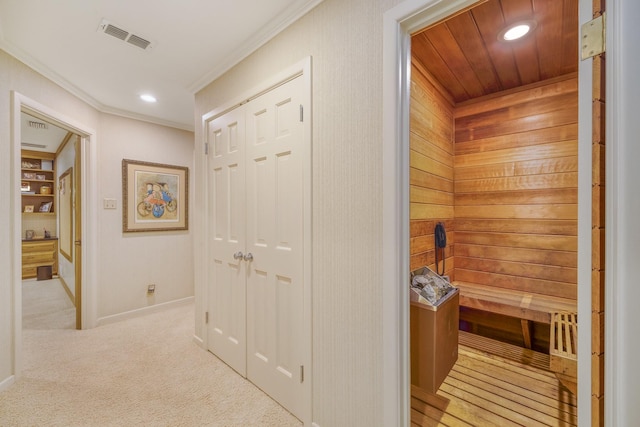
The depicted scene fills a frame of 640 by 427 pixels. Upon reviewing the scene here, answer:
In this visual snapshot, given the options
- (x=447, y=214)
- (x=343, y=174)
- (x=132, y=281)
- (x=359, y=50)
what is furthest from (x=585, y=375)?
(x=132, y=281)

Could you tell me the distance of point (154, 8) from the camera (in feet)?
5.22

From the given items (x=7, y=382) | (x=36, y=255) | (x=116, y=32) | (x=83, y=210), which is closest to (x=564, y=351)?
(x=116, y=32)

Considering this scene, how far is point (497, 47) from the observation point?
6.30ft

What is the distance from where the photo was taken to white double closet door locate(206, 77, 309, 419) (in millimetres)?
1640

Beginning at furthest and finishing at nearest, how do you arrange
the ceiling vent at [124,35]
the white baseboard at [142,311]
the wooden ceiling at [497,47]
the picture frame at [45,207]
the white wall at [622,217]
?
the picture frame at [45,207]
the white baseboard at [142,311]
the ceiling vent at [124,35]
the wooden ceiling at [497,47]
the white wall at [622,217]

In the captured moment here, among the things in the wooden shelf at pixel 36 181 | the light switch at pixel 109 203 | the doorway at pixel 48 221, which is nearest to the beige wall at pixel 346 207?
the light switch at pixel 109 203

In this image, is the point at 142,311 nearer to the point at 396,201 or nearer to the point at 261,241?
the point at 261,241

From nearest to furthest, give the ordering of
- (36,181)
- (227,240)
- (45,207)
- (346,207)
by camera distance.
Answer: (346,207) → (227,240) → (36,181) → (45,207)

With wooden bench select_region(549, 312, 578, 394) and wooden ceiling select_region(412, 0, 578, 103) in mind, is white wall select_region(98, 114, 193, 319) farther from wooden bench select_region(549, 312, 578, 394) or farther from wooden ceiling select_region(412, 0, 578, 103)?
wooden bench select_region(549, 312, 578, 394)

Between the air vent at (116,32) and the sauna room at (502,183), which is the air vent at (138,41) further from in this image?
the sauna room at (502,183)

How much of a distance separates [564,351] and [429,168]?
1516 mm

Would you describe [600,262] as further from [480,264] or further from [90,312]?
[90,312]

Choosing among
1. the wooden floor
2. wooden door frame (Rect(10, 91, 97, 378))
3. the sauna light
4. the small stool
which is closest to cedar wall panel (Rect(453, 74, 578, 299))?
the wooden floor

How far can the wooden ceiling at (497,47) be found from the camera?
158 centimetres
